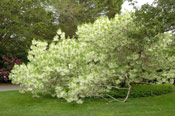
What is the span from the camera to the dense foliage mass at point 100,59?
30.7ft

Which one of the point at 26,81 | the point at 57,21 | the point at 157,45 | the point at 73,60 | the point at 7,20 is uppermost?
the point at 57,21

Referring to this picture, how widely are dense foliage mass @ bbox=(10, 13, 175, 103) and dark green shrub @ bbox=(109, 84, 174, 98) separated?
1.11 meters

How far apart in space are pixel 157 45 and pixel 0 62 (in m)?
17.4

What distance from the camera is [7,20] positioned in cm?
1920

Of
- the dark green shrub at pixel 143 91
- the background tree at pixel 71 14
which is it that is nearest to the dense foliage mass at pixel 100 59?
the dark green shrub at pixel 143 91

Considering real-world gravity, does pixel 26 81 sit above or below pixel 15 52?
below

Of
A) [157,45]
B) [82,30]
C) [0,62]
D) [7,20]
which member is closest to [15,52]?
[0,62]

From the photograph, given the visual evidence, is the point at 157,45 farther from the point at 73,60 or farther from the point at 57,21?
the point at 57,21

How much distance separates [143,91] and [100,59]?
3781 millimetres

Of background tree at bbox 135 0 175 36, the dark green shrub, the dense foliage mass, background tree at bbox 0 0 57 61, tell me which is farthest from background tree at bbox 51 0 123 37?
background tree at bbox 135 0 175 36

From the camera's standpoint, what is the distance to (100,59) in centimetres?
1012

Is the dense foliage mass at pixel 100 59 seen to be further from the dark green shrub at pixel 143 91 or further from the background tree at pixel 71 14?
the background tree at pixel 71 14

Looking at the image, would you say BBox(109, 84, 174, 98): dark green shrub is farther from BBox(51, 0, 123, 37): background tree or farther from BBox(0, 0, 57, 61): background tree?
BBox(51, 0, 123, 37): background tree

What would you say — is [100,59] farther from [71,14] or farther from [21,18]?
[71,14]
